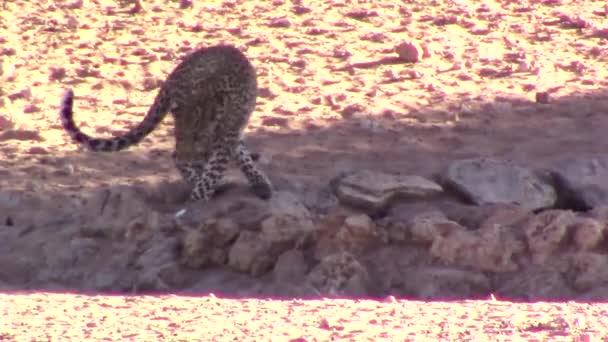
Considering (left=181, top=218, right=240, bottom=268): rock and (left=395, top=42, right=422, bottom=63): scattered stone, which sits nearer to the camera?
(left=181, top=218, right=240, bottom=268): rock

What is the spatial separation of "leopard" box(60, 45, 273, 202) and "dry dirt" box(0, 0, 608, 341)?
0.43 m

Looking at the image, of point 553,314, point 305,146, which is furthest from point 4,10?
point 553,314

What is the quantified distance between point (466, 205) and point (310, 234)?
141 cm

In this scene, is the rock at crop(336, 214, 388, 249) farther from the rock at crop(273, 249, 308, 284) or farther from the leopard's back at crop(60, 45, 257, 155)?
the leopard's back at crop(60, 45, 257, 155)

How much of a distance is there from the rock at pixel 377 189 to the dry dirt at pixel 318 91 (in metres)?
0.49

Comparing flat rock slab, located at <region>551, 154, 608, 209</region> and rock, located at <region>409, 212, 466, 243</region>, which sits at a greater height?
rock, located at <region>409, 212, 466, 243</region>

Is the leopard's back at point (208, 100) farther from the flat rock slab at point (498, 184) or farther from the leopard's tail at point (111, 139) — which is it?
the flat rock slab at point (498, 184)

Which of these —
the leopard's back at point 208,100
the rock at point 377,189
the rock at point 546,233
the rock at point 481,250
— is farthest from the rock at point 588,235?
the leopard's back at point 208,100

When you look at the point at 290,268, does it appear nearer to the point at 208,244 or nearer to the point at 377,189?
the point at 208,244

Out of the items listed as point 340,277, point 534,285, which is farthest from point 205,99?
point 534,285

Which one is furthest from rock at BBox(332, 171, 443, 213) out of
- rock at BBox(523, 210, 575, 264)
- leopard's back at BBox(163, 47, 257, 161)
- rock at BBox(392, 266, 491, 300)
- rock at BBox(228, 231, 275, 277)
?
rock at BBox(523, 210, 575, 264)

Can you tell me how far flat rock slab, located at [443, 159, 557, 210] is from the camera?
12172 millimetres

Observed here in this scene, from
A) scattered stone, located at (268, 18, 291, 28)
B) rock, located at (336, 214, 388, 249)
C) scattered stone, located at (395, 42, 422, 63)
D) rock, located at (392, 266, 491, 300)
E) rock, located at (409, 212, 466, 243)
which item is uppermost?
rock, located at (409, 212, 466, 243)

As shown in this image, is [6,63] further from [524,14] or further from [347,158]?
[524,14]
